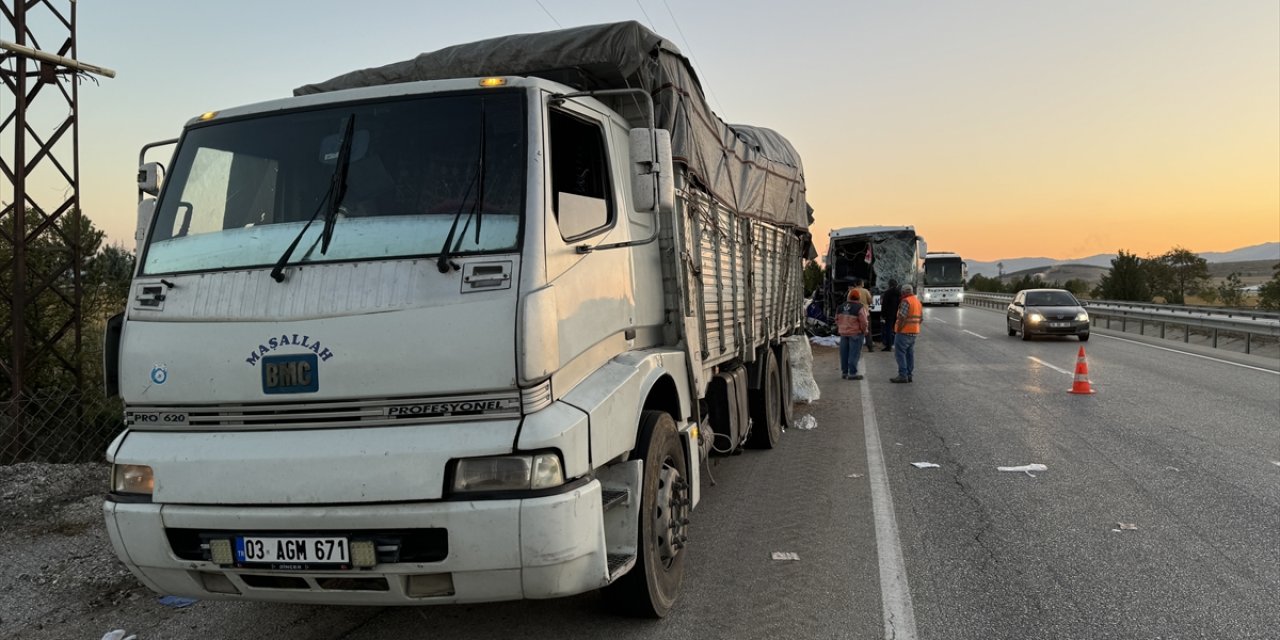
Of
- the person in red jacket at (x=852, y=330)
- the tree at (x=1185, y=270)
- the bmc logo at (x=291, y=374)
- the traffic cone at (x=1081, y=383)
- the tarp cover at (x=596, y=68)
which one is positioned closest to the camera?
the bmc logo at (x=291, y=374)

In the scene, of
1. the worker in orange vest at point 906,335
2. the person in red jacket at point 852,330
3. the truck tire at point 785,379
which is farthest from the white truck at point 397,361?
the person in red jacket at point 852,330

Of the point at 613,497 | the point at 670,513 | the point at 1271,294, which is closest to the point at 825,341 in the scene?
the point at 670,513

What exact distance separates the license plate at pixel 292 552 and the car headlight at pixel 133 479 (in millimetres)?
451

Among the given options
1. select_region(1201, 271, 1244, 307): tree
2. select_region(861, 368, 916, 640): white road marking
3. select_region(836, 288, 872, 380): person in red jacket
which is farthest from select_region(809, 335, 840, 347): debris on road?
select_region(1201, 271, 1244, 307): tree

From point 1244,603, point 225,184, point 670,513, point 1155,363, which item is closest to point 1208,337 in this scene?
point 1155,363

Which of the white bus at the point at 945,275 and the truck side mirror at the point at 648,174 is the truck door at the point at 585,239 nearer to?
the truck side mirror at the point at 648,174

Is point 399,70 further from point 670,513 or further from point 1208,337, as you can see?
point 1208,337

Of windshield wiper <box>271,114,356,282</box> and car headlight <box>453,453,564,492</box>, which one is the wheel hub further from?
windshield wiper <box>271,114,356,282</box>

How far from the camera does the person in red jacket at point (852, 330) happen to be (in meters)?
14.5

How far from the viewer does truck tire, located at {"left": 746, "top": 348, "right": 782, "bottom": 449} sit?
807 centimetres

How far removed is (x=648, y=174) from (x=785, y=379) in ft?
20.3

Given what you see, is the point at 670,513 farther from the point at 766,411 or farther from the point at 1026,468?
the point at 1026,468

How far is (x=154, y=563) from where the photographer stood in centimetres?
322

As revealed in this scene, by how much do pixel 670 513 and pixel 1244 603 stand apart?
2.81m
